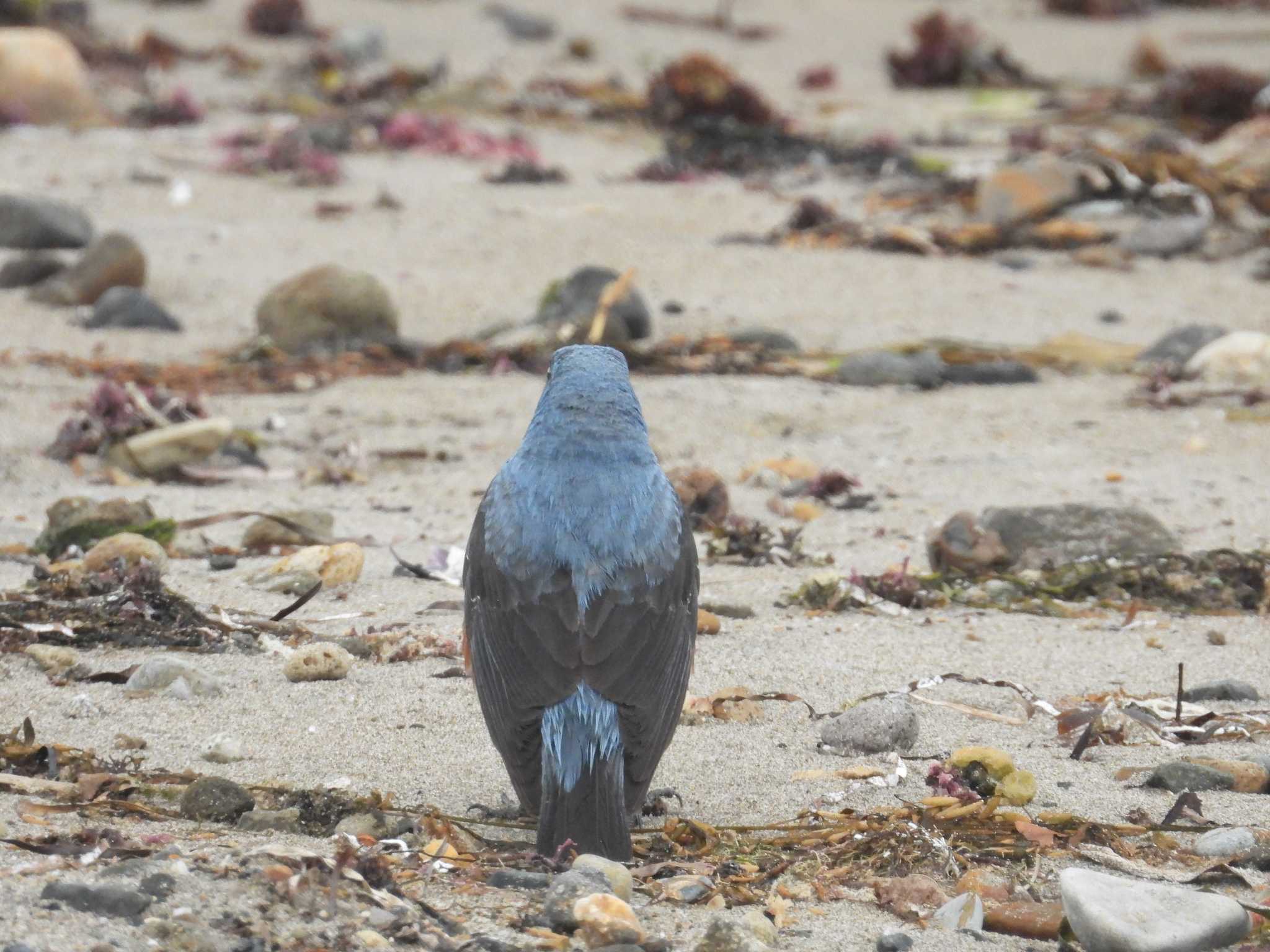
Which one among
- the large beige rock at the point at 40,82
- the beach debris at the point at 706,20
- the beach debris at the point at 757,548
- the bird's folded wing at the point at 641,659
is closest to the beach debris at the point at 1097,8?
the beach debris at the point at 706,20

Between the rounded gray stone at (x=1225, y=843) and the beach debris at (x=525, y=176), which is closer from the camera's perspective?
the rounded gray stone at (x=1225, y=843)

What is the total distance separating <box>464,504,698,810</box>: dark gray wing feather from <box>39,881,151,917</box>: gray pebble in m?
0.92

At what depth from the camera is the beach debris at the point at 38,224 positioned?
9.73 m

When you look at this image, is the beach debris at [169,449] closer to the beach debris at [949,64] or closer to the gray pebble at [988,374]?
the gray pebble at [988,374]

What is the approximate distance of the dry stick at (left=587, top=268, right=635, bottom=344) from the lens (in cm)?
822

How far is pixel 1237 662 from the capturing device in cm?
505

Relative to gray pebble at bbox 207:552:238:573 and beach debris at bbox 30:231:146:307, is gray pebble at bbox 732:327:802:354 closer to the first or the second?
beach debris at bbox 30:231:146:307

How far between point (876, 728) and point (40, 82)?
10671mm

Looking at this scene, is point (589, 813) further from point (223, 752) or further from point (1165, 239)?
point (1165, 239)

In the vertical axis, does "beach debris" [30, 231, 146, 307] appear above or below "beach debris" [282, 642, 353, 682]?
above

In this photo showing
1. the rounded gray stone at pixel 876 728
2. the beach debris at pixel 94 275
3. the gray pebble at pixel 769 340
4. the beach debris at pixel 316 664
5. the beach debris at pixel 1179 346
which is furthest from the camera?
the beach debris at pixel 94 275

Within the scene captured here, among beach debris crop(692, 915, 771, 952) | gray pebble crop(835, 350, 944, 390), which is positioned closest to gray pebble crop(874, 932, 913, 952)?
A: beach debris crop(692, 915, 771, 952)

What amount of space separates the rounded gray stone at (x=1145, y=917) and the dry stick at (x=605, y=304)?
523 centimetres

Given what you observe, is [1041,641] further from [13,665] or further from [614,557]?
[13,665]
